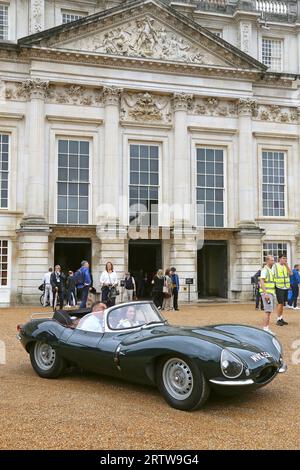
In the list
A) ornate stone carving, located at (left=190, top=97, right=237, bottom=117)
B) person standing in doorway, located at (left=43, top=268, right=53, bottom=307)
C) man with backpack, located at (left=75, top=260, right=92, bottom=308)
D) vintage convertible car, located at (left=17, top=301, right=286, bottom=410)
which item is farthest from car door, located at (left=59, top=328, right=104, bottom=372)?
ornate stone carving, located at (left=190, top=97, right=237, bottom=117)

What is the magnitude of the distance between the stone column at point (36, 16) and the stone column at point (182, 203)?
7.02 metres

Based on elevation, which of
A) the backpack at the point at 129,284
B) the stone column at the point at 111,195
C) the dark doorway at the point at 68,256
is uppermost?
the stone column at the point at 111,195

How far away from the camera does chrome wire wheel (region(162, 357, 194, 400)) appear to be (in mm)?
5387

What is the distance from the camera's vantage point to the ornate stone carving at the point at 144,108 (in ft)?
73.6

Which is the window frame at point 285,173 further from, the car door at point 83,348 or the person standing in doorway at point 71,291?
the car door at point 83,348

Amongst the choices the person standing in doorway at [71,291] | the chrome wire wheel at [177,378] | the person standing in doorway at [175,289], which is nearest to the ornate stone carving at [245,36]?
the person standing in doorway at [175,289]

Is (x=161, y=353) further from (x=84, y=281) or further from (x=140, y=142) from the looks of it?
(x=140, y=142)

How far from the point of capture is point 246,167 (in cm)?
2341

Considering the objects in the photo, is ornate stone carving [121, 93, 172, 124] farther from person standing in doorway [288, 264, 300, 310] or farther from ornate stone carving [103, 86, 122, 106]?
person standing in doorway [288, 264, 300, 310]

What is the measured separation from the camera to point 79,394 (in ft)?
19.8

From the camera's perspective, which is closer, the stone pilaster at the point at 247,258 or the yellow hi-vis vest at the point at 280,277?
the yellow hi-vis vest at the point at 280,277

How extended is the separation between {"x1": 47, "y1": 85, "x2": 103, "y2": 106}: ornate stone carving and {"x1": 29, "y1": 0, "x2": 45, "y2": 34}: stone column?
320 cm

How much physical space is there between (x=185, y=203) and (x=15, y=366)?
51.4ft

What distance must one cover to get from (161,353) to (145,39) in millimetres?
19900
